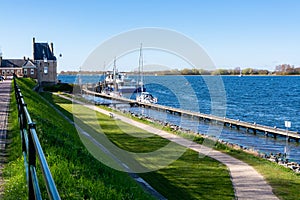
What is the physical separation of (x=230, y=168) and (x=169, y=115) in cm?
3524

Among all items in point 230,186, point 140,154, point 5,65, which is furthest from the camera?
point 5,65

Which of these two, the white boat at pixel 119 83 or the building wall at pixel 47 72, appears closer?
the building wall at pixel 47 72

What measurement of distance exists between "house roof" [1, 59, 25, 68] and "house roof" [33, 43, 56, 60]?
15.5 feet

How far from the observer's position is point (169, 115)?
174ft

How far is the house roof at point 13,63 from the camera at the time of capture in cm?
7606

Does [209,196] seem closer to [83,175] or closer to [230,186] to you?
[230,186]

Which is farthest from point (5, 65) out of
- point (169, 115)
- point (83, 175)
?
point (83, 175)

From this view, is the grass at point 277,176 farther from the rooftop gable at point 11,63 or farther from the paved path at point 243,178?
the rooftop gable at point 11,63

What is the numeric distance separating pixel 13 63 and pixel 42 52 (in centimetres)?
703

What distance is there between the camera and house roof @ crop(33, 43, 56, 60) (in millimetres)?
73938

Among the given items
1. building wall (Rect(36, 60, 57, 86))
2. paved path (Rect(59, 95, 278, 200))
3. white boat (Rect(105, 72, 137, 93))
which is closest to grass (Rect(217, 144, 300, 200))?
paved path (Rect(59, 95, 278, 200))

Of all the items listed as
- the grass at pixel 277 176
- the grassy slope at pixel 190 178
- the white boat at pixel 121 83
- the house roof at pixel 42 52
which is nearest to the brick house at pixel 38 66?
the house roof at pixel 42 52

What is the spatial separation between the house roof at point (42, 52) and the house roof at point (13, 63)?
4725 mm

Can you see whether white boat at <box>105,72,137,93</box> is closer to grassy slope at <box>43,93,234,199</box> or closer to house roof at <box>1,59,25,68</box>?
house roof at <box>1,59,25,68</box>
